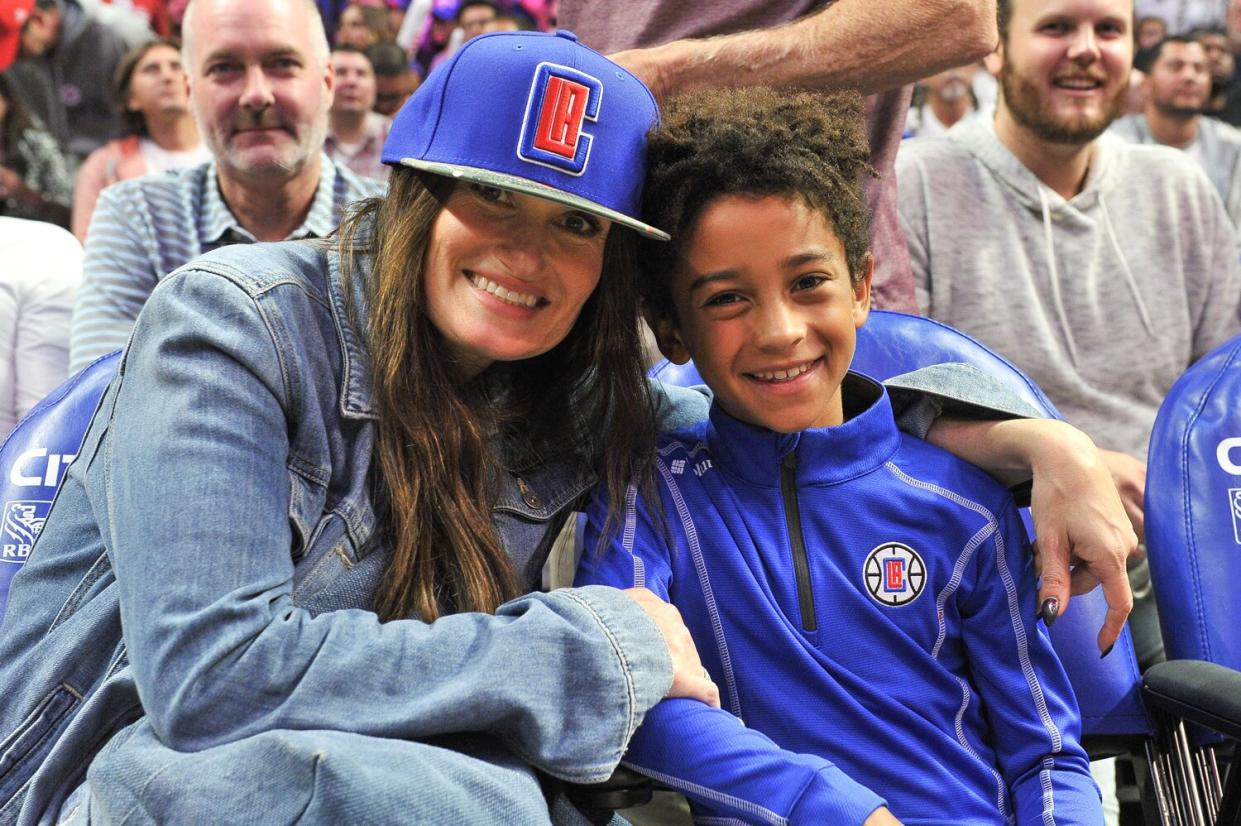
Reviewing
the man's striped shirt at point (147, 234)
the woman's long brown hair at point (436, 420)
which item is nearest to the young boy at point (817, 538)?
the woman's long brown hair at point (436, 420)

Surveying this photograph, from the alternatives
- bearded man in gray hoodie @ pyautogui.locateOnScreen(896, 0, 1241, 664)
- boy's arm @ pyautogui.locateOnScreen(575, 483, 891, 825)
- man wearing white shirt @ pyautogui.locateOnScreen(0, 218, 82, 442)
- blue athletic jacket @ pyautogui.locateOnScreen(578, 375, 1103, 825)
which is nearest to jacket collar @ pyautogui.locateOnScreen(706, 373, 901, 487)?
blue athletic jacket @ pyautogui.locateOnScreen(578, 375, 1103, 825)

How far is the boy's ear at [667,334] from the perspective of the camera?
1879 mm

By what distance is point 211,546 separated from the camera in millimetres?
1405

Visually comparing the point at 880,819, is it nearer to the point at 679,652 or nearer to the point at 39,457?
the point at 679,652

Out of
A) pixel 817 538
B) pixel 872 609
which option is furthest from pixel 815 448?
pixel 872 609

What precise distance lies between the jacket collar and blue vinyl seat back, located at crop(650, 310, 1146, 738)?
0.28 m

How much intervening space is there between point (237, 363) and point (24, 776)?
0.54 m

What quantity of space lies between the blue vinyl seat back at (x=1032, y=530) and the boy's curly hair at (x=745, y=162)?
321 millimetres

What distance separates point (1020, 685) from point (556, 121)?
92 cm

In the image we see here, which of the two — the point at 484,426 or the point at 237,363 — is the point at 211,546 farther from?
the point at 484,426

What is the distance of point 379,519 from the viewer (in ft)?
5.41

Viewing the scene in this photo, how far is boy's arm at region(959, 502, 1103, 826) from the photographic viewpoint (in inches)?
66.4

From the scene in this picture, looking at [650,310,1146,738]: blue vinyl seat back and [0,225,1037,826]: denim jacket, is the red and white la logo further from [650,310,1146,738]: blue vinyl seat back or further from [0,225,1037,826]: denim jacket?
[650,310,1146,738]: blue vinyl seat back

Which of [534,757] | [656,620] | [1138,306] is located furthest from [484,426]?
[1138,306]
